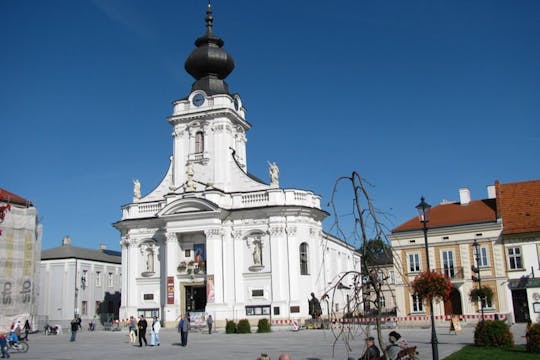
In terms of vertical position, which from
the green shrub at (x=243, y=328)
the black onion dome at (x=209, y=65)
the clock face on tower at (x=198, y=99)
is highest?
the black onion dome at (x=209, y=65)

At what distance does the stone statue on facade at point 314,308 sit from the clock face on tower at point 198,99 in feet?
63.0

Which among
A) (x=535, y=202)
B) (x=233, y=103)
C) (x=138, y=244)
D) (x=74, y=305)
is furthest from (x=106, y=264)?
(x=535, y=202)

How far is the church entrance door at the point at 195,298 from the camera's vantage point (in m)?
45.1

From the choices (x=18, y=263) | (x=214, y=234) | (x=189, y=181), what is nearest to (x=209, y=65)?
(x=189, y=181)

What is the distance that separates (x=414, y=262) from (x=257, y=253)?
11966 millimetres

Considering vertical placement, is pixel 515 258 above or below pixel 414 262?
below

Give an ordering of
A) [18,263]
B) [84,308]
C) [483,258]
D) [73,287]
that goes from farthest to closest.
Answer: [84,308], [73,287], [18,263], [483,258]

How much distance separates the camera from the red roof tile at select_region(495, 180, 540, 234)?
3931 centimetres

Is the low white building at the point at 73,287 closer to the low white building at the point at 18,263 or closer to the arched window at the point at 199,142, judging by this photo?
the low white building at the point at 18,263

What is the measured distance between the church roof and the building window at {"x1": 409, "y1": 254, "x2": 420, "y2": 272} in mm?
33433

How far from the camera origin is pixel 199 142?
49500 millimetres

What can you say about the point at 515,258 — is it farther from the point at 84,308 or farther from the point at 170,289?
the point at 84,308

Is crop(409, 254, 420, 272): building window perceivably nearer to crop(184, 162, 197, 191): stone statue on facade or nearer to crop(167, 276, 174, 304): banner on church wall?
crop(184, 162, 197, 191): stone statue on facade

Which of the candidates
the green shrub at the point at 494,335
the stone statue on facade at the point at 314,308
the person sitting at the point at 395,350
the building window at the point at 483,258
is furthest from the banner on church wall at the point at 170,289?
the person sitting at the point at 395,350
